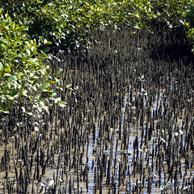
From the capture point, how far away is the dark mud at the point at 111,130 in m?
2.98

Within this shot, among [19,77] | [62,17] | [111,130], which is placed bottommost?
[111,130]

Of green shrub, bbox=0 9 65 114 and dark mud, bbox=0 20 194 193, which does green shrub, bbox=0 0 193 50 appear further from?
green shrub, bbox=0 9 65 114

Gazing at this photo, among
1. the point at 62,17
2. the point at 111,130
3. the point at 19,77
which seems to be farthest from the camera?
the point at 62,17

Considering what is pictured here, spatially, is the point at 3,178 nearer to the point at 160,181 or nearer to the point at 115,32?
the point at 160,181

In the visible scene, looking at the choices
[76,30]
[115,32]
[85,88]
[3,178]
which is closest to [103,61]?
[76,30]

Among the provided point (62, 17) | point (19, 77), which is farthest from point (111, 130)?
point (62, 17)

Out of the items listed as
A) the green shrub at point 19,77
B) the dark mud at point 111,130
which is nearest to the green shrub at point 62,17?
the dark mud at point 111,130

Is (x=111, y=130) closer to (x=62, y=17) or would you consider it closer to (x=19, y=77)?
(x=19, y=77)

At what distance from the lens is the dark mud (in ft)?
9.78

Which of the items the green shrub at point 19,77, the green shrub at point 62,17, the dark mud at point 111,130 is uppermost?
the green shrub at point 62,17

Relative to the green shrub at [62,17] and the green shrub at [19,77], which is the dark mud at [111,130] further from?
the green shrub at [62,17]

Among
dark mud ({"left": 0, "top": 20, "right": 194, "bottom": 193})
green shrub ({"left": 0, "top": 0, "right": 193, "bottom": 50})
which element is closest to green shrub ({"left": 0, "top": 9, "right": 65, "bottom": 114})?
dark mud ({"left": 0, "top": 20, "right": 194, "bottom": 193})

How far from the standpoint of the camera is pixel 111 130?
4223 mm

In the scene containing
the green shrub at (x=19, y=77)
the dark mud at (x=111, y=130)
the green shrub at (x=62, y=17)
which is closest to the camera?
the dark mud at (x=111, y=130)
